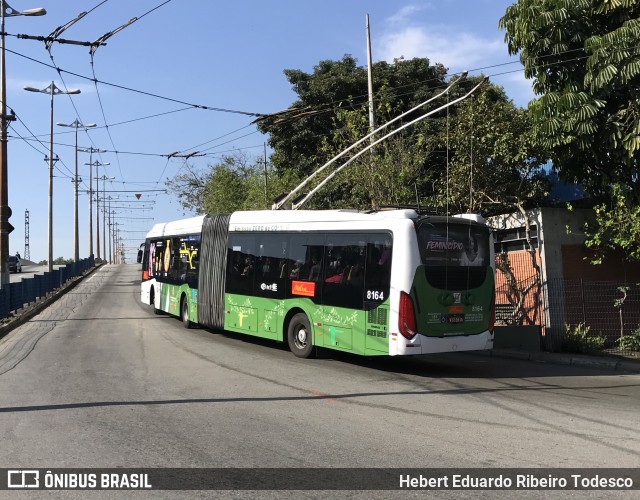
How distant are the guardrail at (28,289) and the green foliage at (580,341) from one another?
54.6 ft

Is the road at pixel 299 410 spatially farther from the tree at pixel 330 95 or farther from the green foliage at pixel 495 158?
the tree at pixel 330 95

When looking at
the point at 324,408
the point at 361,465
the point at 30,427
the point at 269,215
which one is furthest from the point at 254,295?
the point at 361,465

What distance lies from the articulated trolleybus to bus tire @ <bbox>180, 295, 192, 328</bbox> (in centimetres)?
264

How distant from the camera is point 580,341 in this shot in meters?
14.8

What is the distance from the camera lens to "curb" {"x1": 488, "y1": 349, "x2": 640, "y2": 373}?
41.3 feet

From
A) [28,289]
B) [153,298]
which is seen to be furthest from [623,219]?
[28,289]

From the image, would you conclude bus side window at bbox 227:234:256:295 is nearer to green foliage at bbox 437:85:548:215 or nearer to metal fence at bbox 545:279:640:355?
green foliage at bbox 437:85:548:215

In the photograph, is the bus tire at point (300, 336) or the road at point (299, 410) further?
the bus tire at point (300, 336)

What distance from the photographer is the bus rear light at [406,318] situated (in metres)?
10.3

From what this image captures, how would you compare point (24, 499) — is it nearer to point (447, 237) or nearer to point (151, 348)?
point (447, 237)

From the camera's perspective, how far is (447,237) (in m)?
11.0

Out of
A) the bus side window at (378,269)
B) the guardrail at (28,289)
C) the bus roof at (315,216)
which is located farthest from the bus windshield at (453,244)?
the guardrail at (28,289)

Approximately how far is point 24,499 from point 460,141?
15.4 metres

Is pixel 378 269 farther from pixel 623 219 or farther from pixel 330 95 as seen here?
pixel 330 95
